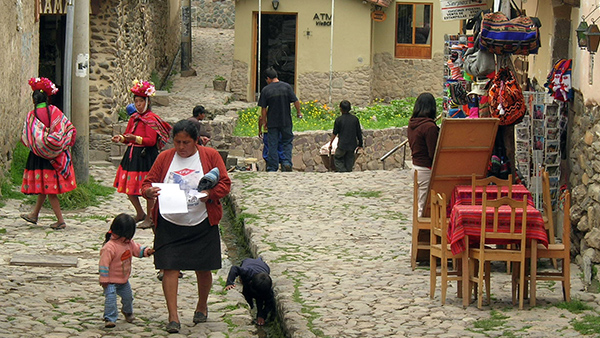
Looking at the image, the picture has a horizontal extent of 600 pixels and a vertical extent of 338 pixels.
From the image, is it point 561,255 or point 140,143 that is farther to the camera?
point 140,143

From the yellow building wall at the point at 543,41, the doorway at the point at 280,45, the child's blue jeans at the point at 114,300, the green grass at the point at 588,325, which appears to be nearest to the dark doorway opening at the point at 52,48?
the doorway at the point at 280,45

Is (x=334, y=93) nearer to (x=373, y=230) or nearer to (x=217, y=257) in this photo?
(x=373, y=230)

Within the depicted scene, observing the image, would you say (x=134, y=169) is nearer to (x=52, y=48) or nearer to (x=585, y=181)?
(x=585, y=181)

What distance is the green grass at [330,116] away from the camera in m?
21.3

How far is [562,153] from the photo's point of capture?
9.55 m

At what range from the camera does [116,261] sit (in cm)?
722

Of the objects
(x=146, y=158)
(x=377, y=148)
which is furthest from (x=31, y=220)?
(x=377, y=148)

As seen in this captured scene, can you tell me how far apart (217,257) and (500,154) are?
3218mm

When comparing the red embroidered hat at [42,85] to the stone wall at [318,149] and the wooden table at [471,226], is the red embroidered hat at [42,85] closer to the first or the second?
the wooden table at [471,226]

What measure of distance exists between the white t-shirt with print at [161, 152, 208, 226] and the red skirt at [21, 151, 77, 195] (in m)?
3.95

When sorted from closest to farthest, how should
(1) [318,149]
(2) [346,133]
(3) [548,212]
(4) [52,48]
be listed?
(3) [548,212] < (2) [346,133] < (4) [52,48] < (1) [318,149]

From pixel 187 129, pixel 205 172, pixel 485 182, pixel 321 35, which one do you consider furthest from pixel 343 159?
pixel 187 129

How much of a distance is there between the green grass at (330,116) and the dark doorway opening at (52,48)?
12.4ft

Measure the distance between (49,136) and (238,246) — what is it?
261cm
